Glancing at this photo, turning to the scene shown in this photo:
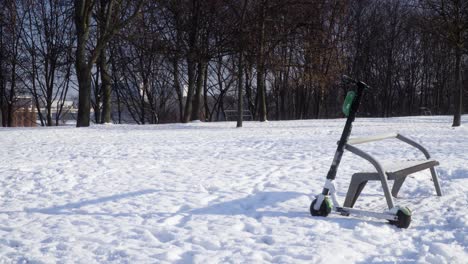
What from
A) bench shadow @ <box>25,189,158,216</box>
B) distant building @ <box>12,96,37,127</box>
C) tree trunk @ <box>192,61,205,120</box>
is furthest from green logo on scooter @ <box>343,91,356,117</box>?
distant building @ <box>12,96,37,127</box>

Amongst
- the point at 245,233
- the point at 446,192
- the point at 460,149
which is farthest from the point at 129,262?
the point at 460,149

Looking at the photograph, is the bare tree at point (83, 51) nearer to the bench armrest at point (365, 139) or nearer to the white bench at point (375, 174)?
the bench armrest at point (365, 139)

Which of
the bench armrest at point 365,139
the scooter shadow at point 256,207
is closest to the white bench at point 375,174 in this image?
the bench armrest at point 365,139

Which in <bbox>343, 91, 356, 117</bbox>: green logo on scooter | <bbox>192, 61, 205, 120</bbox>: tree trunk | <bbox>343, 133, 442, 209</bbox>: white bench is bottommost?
<bbox>343, 133, 442, 209</bbox>: white bench

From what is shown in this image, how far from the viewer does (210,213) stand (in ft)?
16.5

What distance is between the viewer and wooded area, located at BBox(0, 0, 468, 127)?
2091 centimetres

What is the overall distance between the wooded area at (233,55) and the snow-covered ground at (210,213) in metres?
11.9

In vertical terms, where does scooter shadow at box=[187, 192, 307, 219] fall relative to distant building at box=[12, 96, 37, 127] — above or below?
below

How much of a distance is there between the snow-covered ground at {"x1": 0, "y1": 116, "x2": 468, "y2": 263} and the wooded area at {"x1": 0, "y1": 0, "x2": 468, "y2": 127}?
11915 mm

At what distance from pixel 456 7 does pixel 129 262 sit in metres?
16.8

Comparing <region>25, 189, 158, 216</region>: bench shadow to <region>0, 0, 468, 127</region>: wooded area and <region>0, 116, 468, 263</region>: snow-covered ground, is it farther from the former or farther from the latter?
<region>0, 0, 468, 127</region>: wooded area

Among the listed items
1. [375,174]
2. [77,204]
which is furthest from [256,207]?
[77,204]

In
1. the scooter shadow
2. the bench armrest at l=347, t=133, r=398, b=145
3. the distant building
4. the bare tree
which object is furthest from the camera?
the distant building

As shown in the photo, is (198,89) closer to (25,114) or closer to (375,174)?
(375,174)
